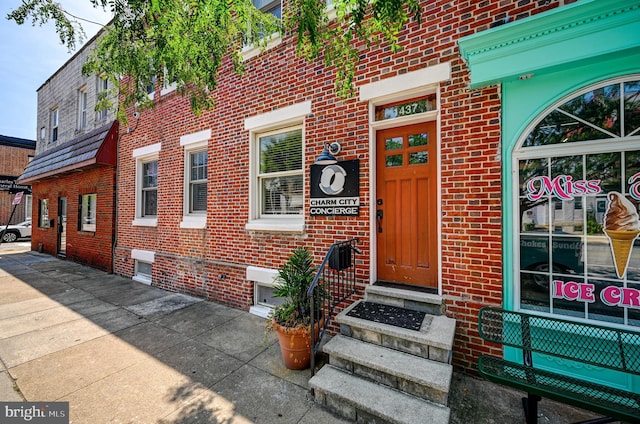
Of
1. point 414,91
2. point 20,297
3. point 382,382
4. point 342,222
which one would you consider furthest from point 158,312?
point 414,91

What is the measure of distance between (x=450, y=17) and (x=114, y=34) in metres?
4.39

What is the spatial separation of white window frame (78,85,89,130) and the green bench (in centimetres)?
1407

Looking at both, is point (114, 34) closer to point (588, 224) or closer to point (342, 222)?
point (342, 222)

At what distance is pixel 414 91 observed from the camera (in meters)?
3.68

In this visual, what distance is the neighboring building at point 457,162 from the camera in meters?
2.64

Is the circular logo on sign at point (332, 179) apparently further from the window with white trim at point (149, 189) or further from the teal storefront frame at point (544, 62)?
the window with white trim at point (149, 189)

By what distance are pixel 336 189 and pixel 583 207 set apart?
9.42 ft

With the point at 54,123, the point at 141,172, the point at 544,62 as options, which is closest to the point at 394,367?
the point at 544,62

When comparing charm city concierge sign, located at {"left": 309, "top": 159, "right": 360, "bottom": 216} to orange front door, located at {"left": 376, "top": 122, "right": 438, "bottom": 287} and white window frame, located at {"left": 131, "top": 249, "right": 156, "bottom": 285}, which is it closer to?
orange front door, located at {"left": 376, "top": 122, "right": 438, "bottom": 287}

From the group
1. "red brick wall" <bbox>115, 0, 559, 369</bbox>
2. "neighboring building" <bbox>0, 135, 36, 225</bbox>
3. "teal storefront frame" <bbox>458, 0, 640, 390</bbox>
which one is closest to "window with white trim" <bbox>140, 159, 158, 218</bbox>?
"red brick wall" <bbox>115, 0, 559, 369</bbox>

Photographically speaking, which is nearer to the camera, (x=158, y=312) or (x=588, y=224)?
(x=588, y=224)

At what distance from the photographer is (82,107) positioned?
416 inches

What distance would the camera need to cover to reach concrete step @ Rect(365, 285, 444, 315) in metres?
3.36

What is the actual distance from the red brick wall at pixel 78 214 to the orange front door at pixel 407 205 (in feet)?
27.9
